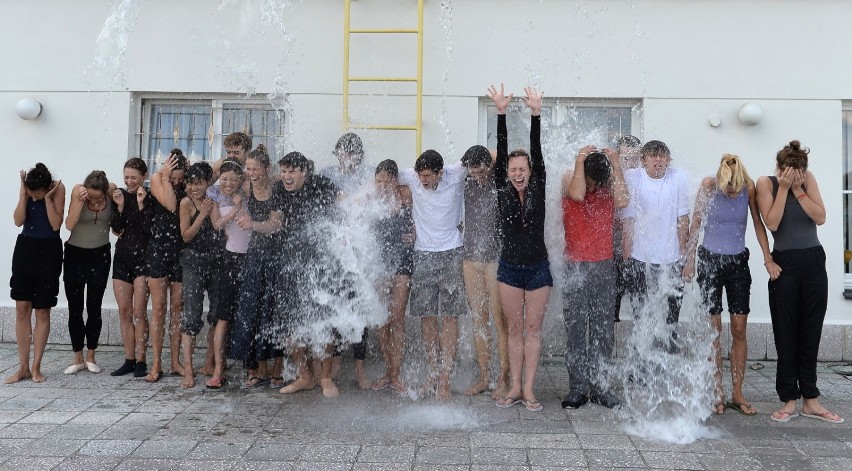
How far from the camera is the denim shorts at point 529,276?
471cm

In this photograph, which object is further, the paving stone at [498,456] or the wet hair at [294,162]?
the wet hair at [294,162]

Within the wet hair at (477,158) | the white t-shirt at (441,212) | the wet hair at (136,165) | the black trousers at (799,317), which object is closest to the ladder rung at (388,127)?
the white t-shirt at (441,212)

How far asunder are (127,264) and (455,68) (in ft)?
11.8

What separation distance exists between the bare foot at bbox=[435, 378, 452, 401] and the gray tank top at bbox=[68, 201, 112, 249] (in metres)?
3.24

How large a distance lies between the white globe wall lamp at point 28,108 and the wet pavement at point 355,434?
2939 mm

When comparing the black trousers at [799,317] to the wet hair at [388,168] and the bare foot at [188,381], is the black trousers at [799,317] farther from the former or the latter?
Answer: the bare foot at [188,381]

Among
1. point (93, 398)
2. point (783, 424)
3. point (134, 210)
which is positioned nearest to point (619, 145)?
point (783, 424)

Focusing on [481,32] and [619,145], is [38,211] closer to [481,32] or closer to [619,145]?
[481,32]

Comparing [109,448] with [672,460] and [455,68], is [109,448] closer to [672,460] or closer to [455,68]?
[672,460]

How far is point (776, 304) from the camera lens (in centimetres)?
464

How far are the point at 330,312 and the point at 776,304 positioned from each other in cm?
325

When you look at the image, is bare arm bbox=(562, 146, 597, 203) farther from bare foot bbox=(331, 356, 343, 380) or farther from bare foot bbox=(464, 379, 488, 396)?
bare foot bbox=(331, 356, 343, 380)

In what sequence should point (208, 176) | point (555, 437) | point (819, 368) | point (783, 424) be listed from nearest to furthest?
point (555, 437) < point (783, 424) < point (208, 176) < point (819, 368)

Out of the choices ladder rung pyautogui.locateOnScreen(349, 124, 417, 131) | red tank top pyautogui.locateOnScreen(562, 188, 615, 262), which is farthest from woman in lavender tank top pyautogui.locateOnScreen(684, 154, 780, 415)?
ladder rung pyautogui.locateOnScreen(349, 124, 417, 131)
